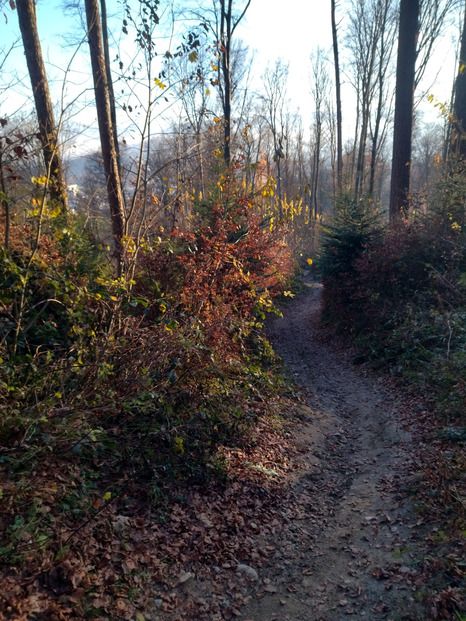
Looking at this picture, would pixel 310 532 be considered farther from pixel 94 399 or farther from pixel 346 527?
pixel 94 399

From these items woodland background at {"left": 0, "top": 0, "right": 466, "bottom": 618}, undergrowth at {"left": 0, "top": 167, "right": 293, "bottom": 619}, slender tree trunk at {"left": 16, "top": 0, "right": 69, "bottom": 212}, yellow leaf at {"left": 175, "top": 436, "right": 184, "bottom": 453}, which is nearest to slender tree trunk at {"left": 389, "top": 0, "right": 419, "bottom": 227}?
woodland background at {"left": 0, "top": 0, "right": 466, "bottom": 618}

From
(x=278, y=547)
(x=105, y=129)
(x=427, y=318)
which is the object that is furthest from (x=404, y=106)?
(x=278, y=547)

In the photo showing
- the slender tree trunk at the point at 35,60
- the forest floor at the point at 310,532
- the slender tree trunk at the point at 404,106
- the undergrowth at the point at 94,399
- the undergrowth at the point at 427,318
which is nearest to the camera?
the undergrowth at the point at 94,399

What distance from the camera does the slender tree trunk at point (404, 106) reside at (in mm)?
12602

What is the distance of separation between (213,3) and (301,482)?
17309 mm

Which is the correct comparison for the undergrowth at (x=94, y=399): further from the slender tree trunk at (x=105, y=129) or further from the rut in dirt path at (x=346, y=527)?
the rut in dirt path at (x=346, y=527)

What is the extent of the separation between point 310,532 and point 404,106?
526 inches

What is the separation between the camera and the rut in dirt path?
3609mm

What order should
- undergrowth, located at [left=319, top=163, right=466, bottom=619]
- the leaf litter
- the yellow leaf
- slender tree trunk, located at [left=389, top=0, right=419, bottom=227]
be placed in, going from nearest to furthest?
the leaf litter < undergrowth, located at [left=319, top=163, right=466, bottom=619] < the yellow leaf < slender tree trunk, located at [left=389, top=0, right=419, bottom=227]

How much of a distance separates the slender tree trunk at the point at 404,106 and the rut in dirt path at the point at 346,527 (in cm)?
782

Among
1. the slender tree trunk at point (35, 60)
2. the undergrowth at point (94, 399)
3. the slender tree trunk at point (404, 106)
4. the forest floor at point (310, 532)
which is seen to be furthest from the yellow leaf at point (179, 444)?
the slender tree trunk at point (404, 106)

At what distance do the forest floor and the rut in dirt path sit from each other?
0.01 meters

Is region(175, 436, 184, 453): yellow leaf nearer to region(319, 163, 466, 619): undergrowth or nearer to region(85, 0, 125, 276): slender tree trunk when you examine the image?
region(319, 163, 466, 619): undergrowth

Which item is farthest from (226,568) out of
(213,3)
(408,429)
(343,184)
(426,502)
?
(213,3)
